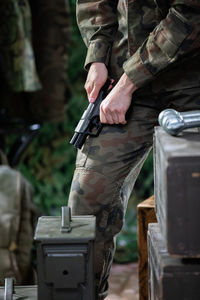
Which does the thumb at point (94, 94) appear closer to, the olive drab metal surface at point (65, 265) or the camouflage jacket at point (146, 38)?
the camouflage jacket at point (146, 38)

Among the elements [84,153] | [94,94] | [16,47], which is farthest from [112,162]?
[16,47]

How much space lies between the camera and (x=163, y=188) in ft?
6.68

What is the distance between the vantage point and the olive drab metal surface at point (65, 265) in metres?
2.08

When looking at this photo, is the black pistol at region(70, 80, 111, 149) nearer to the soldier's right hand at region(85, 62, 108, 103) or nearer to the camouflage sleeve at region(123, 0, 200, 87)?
the soldier's right hand at region(85, 62, 108, 103)

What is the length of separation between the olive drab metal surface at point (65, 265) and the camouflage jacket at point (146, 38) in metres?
0.62

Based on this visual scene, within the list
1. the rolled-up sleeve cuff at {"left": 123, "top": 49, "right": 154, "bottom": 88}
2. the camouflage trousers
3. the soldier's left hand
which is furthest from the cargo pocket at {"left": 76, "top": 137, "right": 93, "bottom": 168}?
the rolled-up sleeve cuff at {"left": 123, "top": 49, "right": 154, "bottom": 88}

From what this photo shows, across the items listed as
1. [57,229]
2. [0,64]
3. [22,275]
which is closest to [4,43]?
[0,64]

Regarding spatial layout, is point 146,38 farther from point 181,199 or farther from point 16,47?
point 16,47

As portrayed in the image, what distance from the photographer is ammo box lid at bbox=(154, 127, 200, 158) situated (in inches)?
77.8

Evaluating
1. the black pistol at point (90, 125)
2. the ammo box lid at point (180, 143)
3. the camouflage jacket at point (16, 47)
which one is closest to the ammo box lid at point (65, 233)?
the ammo box lid at point (180, 143)

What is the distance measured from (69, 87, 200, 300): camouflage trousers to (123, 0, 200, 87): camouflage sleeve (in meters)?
0.11

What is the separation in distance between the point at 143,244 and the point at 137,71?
30.1 inches

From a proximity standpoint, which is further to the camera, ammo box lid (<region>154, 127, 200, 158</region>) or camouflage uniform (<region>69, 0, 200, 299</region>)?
camouflage uniform (<region>69, 0, 200, 299</region>)

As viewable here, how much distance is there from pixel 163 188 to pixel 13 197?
1.80 meters
